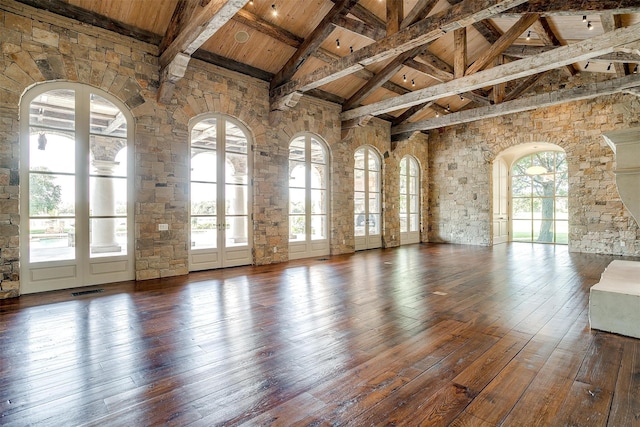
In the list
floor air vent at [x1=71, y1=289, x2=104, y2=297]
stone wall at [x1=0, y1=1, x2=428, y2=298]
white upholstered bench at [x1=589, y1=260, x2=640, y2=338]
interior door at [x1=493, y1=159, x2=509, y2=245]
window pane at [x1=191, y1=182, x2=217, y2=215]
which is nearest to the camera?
white upholstered bench at [x1=589, y1=260, x2=640, y2=338]

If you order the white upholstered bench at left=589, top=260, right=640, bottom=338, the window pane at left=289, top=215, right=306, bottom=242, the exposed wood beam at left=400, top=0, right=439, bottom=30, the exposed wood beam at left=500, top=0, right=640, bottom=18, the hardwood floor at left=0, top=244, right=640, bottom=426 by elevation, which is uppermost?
the exposed wood beam at left=400, top=0, right=439, bottom=30

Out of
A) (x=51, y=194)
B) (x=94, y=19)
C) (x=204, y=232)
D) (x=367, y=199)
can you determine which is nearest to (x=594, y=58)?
(x=367, y=199)

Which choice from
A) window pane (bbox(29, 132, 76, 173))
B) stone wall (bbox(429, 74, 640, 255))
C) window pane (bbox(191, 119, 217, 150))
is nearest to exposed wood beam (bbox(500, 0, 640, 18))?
stone wall (bbox(429, 74, 640, 255))

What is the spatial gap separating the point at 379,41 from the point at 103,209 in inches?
193

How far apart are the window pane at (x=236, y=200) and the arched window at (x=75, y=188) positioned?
168 cm

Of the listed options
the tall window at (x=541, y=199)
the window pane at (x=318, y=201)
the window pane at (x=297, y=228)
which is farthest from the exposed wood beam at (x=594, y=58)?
the window pane at (x=297, y=228)

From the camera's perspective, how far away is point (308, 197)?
25.1 feet

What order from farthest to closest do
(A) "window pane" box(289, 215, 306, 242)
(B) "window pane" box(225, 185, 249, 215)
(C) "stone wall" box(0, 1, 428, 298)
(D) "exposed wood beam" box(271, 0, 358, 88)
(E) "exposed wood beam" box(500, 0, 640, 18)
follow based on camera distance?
(A) "window pane" box(289, 215, 306, 242) < (B) "window pane" box(225, 185, 249, 215) < (D) "exposed wood beam" box(271, 0, 358, 88) < (C) "stone wall" box(0, 1, 428, 298) < (E) "exposed wood beam" box(500, 0, 640, 18)

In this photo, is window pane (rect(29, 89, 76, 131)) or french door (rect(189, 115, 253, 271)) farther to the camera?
french door (rect(189, 115, 253, 271))

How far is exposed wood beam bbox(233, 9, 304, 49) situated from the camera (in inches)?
211

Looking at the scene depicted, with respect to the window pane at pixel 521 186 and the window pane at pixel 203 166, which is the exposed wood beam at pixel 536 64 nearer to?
the window pane at pixel 203 166

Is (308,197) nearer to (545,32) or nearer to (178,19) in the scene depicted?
(178,19)

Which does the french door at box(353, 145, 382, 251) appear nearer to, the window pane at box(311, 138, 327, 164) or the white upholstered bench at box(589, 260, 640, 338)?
the window pane at box(311, 138, 327, 164)

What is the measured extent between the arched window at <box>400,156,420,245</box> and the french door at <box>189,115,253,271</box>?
5531 mm
